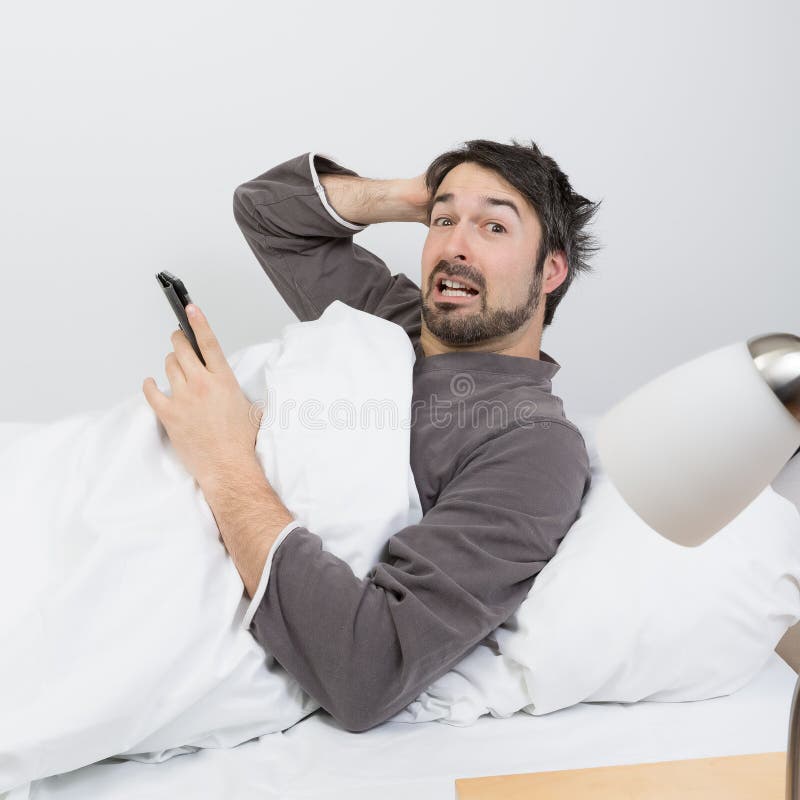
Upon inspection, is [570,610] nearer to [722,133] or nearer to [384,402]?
[384,402]

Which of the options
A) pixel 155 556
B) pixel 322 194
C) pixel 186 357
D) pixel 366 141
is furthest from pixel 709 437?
pixel 366 141

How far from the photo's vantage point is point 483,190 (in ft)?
6.02

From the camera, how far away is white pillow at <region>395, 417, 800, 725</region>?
4.41 ft

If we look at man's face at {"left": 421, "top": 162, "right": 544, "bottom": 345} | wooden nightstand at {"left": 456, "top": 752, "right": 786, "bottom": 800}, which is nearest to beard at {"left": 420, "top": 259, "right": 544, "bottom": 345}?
man's face at {"left": 421, "top": 162, "right": 544, "bottom": 345}

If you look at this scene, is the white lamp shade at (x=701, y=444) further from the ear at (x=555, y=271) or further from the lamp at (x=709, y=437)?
the ear at (x=555, y=271)

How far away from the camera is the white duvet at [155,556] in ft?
3.82

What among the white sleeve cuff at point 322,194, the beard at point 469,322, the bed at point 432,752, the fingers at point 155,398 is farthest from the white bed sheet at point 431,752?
the white sleeve cuff at point 322,194

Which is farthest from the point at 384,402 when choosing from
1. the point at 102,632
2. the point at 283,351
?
the point at 102,632

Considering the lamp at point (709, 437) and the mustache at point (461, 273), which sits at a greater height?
the lamp at point (709, 437)

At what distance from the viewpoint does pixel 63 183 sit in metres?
2.40

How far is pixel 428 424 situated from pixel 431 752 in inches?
21.9

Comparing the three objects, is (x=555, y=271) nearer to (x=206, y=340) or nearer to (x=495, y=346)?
(x=495, y=346)

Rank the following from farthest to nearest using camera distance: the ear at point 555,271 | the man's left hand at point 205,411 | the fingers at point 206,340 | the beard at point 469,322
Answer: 1. the ear at point 555,271
2. the beard at point 469,322
3. the fingers at point 206,340
4. the man's left hand at point 205,411

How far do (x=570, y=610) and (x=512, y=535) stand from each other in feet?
0.45
